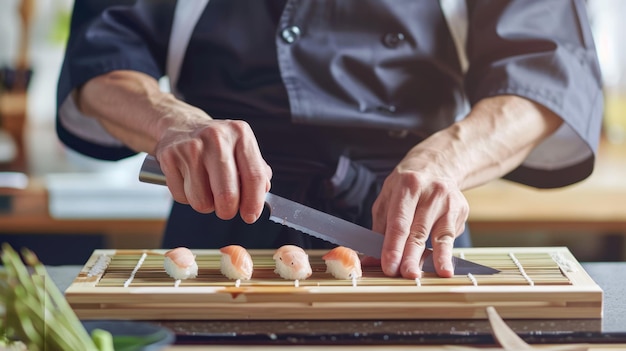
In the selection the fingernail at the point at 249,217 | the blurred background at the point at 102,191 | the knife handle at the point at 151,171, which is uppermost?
the knife handle at the point at 151,171

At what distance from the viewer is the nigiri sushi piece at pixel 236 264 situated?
996 millimetres

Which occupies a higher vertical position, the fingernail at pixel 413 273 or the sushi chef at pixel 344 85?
the sushi chef at pixel 344 85

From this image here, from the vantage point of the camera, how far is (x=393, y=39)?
1273 millimetres

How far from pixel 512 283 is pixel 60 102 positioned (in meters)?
0.70

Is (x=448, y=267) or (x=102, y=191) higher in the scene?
(x=448, y=267)

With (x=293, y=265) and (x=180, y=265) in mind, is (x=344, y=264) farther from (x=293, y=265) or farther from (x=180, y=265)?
(x=180, y=265)

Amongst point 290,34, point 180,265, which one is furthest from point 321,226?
point 290,34

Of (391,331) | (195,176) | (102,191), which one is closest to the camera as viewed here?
(391,331)

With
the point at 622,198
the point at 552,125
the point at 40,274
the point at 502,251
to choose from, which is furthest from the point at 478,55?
the point at 622,198

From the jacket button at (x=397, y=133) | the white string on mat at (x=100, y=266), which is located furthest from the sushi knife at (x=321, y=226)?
the jacket button at (x=397, y=133)

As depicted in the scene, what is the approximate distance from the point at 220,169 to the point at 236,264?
4.1 inches

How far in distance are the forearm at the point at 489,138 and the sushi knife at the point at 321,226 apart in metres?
0.13

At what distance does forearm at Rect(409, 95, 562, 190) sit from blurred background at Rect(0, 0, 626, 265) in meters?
1.25

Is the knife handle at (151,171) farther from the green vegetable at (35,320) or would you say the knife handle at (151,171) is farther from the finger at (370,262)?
the green vegetable at (35,320)
